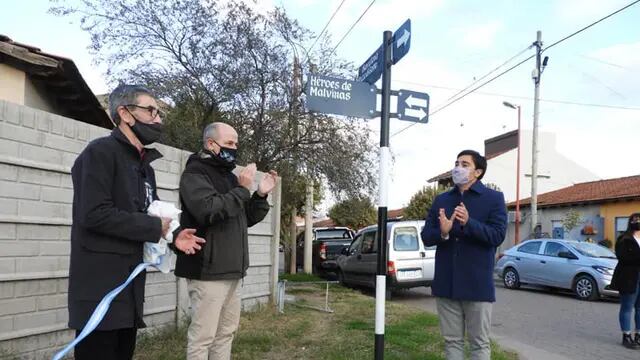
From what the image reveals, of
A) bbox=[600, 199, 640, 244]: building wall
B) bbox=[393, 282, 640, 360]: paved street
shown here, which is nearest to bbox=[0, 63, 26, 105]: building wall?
bbox=[393, 282, 640, 360]: paved street

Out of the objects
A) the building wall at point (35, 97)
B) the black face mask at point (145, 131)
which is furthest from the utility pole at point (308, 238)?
the black face mask at point (145, 131)

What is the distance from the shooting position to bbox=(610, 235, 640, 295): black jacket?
7016 mm

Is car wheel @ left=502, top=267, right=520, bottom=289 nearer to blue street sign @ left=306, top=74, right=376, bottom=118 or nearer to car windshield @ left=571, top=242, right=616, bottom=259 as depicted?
car windshield @ left=571, top=242, right=616, bottom=259

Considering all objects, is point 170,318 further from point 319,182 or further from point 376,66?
point 319,182

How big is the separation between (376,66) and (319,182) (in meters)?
8.06

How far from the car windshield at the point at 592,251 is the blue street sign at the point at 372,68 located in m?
9.99

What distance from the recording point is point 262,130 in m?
11.1

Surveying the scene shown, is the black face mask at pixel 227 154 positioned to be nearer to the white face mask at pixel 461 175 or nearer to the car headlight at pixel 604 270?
the white face mask at pixel 461 175

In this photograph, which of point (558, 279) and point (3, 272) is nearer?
point (3, 272)

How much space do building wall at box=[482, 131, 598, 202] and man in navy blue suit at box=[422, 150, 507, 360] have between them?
112 feet

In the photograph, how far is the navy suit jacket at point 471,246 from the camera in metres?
4.09

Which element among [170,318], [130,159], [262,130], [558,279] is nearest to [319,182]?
[262,130]

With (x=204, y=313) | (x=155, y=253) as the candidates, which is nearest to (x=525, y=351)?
(x=204, y=313)

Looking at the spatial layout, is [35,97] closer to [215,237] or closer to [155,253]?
[215,237]
